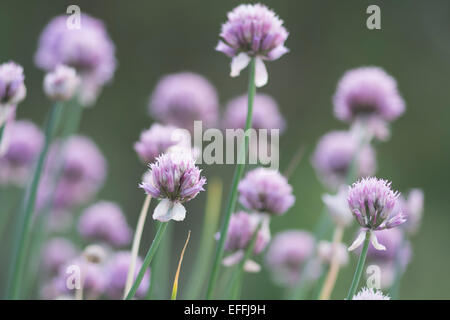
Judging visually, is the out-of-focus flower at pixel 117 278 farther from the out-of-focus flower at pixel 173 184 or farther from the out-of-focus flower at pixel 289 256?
the out-of-focus flower at pixel 289 256

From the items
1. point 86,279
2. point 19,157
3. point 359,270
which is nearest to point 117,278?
point 86,279

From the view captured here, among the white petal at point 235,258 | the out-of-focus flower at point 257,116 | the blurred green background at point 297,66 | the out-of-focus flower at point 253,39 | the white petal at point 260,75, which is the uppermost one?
the blurred green background at point 297,66

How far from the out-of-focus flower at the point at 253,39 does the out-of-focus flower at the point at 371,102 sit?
38 cm

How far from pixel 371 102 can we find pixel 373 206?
0.55 metres

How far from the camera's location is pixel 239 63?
69cm

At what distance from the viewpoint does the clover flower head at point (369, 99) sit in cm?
105

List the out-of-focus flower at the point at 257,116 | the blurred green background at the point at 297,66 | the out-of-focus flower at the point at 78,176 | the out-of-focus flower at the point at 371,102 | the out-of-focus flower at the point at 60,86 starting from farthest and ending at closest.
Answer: the blurred green background at the point at 297,66
the out-of-focus flower at the point at 78,176
the out-of-focus flower at the point at 257,116
the out-of-focus flower at the point at 371,102
the out-of-focus flower at the point at 60,86

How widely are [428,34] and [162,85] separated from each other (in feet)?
7.59

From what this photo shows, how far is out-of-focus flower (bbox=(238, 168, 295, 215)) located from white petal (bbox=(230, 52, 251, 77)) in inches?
5.6

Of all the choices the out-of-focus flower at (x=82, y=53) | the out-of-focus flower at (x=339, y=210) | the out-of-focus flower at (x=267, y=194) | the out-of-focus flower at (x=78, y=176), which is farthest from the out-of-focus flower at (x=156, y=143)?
the out-of-focus flower at (x=78, y=176)

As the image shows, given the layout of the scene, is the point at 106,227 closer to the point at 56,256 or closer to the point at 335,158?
the point at 56,256

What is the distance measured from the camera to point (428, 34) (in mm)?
3309

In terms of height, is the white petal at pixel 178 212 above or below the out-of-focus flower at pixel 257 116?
below

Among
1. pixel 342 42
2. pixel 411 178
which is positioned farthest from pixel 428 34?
pixel 411 178
